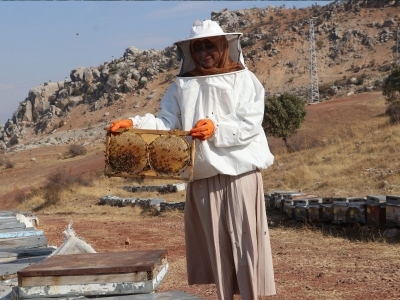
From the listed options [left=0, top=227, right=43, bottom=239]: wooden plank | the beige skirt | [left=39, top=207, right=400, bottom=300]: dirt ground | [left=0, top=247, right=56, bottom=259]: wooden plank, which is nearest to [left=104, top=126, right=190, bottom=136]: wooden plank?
the beige skirt

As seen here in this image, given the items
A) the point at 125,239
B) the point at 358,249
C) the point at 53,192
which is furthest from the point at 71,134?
the point at 358,249

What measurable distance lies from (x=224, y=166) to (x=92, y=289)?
1.36 m

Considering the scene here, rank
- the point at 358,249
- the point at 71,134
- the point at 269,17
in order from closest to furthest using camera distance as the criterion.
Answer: the point at 358,249, the point at 71,134, the point at 269,17

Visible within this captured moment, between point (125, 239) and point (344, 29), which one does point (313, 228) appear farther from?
point (344, 29)

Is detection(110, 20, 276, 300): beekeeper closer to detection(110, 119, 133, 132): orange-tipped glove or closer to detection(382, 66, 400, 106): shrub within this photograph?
detection(110, 119, 133, 132): orange-tipped glove

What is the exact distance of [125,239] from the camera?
10531 mm

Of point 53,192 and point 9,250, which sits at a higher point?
point 9,250

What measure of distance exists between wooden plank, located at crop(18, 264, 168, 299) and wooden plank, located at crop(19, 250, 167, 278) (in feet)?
0.21

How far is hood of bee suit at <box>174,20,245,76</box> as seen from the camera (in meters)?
4.25

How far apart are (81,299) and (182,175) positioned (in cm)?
132

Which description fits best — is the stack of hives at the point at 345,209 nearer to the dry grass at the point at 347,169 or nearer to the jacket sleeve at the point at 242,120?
the dry grass at the point at 347,169

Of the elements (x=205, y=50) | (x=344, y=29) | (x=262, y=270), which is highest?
(x=344, y=29)

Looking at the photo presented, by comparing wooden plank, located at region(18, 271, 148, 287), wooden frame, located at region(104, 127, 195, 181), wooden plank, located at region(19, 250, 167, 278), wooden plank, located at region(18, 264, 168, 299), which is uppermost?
wooden frame, located at region(104, 127, 195, 181)

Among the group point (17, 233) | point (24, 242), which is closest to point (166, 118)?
point (24, 242)
